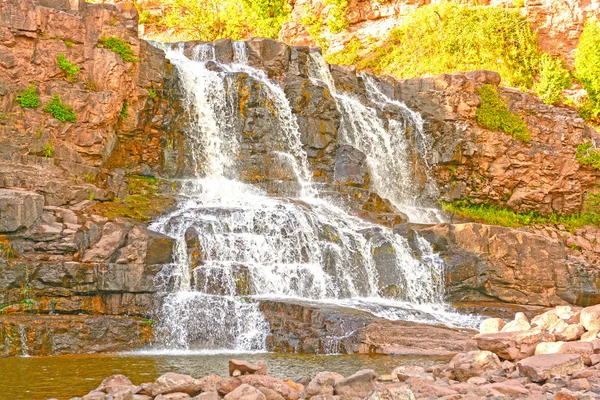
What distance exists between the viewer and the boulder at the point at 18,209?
14.6 meters

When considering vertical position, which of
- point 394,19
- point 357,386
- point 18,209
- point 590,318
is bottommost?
point 357,386

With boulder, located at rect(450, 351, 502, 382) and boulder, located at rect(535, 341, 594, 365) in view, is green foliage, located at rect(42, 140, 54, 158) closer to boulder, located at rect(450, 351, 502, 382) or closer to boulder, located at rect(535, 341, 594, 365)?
boulder, located at rect(450, 351, 502, 382)

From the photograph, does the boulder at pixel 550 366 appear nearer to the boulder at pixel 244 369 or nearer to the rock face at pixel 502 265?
the boulder at pixel 244 369

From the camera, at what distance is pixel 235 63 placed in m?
24.7

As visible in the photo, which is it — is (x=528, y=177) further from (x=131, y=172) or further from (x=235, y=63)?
(x=131, y=172)

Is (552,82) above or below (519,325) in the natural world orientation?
above

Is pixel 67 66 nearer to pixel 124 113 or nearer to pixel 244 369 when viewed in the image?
pixel 124 113

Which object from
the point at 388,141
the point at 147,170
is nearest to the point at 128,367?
the point at 147,170

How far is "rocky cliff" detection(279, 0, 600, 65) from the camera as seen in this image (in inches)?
1326

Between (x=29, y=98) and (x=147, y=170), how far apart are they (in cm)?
440

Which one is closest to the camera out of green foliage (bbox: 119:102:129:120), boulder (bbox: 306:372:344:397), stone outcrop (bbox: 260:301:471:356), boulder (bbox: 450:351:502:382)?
boulder (bbox: 306:372:344:397)

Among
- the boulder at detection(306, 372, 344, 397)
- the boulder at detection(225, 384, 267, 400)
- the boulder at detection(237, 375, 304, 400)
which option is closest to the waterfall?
the boulder at detection(306, 372, 344, 397)

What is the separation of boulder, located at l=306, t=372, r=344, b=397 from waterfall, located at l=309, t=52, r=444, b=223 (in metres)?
17.5

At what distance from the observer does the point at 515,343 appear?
9352mm
